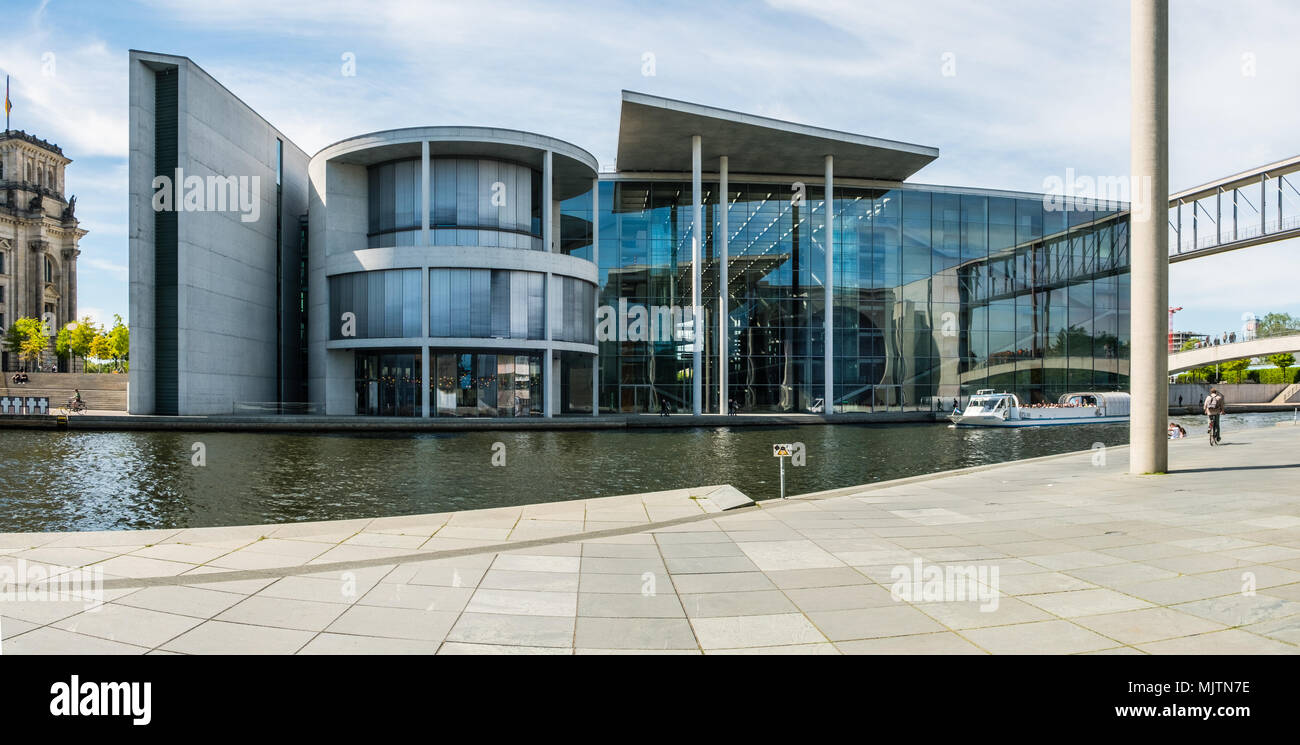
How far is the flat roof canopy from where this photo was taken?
139ft

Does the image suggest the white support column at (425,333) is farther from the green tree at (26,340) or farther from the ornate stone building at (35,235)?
the ornate stone building at (35,235)

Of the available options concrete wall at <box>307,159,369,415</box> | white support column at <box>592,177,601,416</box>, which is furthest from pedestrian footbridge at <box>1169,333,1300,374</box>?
concrete wall at <box>307,159,369,415</box>

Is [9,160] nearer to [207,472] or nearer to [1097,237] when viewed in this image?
[207,472]

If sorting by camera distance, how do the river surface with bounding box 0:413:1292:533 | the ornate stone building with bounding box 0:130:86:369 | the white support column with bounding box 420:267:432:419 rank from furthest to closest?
the ornate stone building with bounding box 0:130:86:369, the white support column with bounding box 420:267:432:419, the river surface with bounding box 0:413:1292:533

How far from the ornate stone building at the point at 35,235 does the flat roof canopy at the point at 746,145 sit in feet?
333

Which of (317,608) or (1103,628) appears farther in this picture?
(317,608)

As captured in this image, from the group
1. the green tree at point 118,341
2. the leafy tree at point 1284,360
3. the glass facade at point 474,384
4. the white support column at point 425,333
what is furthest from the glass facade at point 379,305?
the leafy tree at point 1284,360

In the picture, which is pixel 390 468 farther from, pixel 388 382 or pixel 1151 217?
pixel 388 382

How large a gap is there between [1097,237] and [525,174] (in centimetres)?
4729

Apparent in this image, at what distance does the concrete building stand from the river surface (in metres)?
10.5

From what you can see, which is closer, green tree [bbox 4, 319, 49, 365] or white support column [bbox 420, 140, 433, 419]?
white support column [bbox 420, 140, 433, 419]

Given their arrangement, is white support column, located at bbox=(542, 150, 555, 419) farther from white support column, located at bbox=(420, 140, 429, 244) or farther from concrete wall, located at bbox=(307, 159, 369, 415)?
concrete wall, located at bbox=(307, 159, 369, 415)
